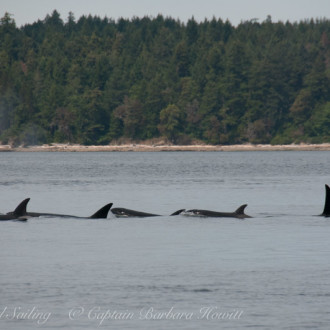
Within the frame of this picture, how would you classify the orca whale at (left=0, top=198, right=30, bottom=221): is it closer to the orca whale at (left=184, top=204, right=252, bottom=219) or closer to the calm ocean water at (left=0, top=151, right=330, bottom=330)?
the calm ocean water at (left=0, top=151, right=330, bottom=330)

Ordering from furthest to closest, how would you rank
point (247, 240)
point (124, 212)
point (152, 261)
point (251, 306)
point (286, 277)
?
point (124, 212) → point (247, 240) → point (152, 261) → point (286, 277) → point (251, 306)

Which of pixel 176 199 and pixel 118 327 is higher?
pixel 118 327

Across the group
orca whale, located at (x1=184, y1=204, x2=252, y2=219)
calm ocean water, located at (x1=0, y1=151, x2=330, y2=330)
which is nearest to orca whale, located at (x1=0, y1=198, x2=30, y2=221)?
calm ocean water, located at (x1=0, y1=151, x2=330, y2=330)

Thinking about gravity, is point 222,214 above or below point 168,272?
below

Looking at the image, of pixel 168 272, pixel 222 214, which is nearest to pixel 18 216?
pixel 222 214

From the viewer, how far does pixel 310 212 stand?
151 ft

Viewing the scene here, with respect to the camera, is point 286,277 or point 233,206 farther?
point 233,206

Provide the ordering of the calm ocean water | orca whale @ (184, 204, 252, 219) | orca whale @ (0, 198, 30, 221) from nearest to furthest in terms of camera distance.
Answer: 1. the calm ocean water
2. orca whale @ (0, 198, 30, 221)
3. orca whale @ (184, 204, 252, 219)

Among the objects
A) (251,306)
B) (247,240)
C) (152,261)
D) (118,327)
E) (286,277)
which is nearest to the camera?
(118,327)

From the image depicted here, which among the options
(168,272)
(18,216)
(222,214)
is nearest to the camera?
(168,272)

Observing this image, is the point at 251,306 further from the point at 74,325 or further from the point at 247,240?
the point at 247,240

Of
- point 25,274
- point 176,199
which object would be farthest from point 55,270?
point 176,199

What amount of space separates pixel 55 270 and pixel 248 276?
5.71m

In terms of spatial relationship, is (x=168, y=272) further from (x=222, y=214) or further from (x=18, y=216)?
(x=222, y=214)
